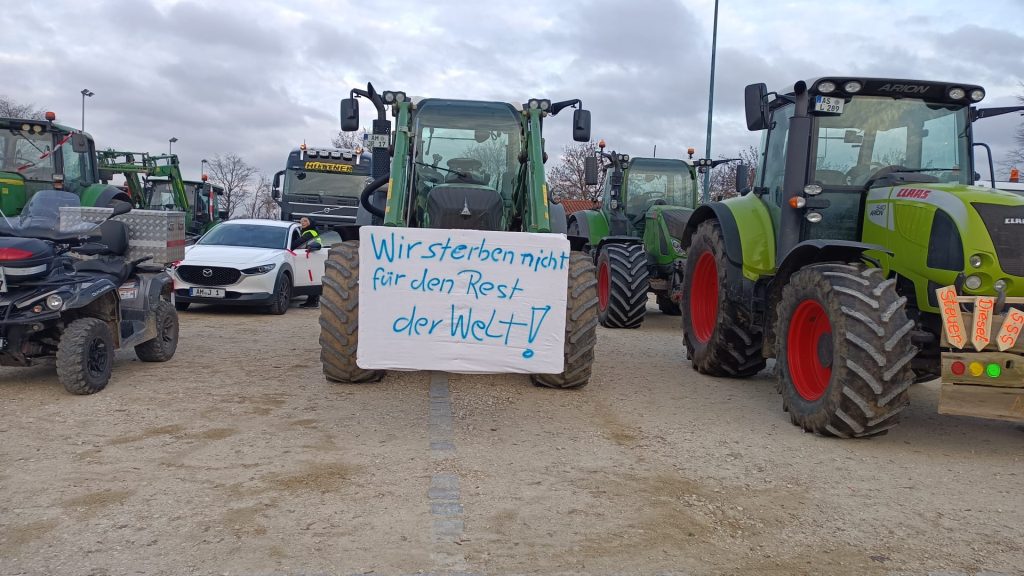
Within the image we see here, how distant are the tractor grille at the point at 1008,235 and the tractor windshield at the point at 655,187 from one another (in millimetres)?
7640

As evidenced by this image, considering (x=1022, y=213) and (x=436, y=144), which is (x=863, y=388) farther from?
(x=436, y=144)

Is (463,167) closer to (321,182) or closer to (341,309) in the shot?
(341,309)

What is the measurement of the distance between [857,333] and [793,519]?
5.39ft

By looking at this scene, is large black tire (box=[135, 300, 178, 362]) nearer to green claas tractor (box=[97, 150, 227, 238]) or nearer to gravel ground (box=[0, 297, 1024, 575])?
gravel ground (box=[0, 297, 1024, 575])

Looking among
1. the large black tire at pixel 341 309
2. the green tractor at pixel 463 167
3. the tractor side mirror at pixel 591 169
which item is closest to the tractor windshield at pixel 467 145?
the green tractor at pixel 463 167

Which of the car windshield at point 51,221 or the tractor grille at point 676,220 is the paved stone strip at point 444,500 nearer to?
the car windshield at point 51,221

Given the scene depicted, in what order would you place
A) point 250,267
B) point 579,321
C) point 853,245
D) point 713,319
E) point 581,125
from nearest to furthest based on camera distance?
point 853,245 < point 579,321 < point 581,125 < point 713,319 < point 250,267

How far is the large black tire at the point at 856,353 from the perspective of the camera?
17.2 feet

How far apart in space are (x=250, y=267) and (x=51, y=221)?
15.9 feet

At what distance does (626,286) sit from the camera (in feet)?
37.4

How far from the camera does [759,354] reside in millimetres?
7902

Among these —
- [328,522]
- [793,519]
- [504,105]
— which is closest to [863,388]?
[793,519]

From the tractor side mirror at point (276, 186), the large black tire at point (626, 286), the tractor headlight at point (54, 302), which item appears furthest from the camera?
the tractor side mirror at point (276, 186)

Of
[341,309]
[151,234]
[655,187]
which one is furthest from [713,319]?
[151,234]
